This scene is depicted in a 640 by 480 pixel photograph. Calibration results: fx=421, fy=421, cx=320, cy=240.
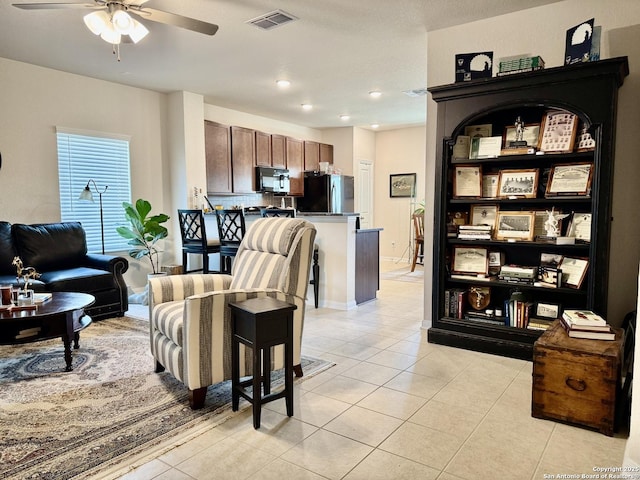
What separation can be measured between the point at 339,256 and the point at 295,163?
11.2ft

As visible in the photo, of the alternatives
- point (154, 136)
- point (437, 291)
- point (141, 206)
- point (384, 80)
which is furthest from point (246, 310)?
point (154, 136)

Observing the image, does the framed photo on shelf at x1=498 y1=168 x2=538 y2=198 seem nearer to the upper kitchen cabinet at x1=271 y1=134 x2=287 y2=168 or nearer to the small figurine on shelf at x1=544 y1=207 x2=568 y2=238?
the small figurine on shelf at x1=544 y1=207 x2=568 y2=238

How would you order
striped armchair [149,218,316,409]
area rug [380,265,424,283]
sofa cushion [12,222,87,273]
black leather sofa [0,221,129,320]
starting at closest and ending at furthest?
1. striped armchair [149,218,316,409]
2. black leather sofa [0,221,129,320]
3. sofa cushion [12,222,87,273]
4. area rug [380,265,424,283]

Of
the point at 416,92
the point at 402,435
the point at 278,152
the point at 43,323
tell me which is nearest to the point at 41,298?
the point at 43,323

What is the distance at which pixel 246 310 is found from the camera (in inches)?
83.8

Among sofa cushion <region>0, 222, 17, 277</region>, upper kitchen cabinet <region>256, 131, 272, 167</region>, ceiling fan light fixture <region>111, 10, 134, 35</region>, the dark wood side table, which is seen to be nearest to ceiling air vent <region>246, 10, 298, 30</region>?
ceiling fan light fixture <region>111, 10, 134, 35</region>

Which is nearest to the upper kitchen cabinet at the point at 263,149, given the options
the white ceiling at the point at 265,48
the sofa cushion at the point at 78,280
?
the white ceiling at the point at 265,48

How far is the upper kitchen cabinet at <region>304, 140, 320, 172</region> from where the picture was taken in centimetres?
777

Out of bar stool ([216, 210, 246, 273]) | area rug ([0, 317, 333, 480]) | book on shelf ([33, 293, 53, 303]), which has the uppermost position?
bar stool ([216, 210, 246, 273])

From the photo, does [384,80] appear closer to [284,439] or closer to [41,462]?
[284,439]

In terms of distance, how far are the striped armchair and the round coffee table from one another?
600 millimetres

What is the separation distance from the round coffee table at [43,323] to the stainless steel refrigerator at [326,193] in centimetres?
489

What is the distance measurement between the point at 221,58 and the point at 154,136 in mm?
1859

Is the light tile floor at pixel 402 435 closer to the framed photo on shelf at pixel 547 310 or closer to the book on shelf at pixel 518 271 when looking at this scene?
the framed photo on shelf at pixel 547 310
